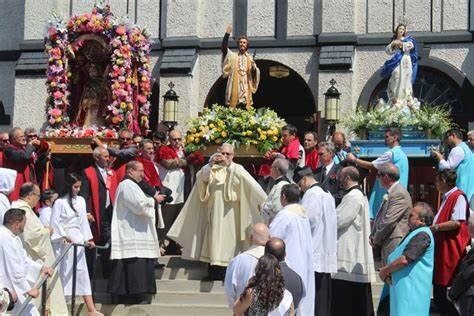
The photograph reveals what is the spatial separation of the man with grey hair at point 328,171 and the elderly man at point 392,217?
1.73 metres

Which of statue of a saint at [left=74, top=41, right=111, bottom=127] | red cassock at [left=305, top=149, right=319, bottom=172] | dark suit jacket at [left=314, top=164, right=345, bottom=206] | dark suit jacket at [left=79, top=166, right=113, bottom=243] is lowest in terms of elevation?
dark suit jacket at [left=79, top=166, right=113, bottom=243]

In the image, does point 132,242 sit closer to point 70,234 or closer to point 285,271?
point 70,234

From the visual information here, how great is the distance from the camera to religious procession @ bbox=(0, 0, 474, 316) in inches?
368

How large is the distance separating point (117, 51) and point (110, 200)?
5668 millimetres

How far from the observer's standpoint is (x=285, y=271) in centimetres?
745

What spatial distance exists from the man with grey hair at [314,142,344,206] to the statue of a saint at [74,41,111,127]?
7.27m

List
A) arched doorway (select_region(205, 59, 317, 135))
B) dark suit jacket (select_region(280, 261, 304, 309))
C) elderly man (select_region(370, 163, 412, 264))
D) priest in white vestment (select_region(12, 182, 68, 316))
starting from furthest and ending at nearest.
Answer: arched doorway (select_region(205, 59, 317, 135))
priest in white vestment (select_region(12, 182, 68, 316))
elderly man (select_region(370, 163, 412, 264))
dark suit jacket (select_region(280, 261, 304, 309))

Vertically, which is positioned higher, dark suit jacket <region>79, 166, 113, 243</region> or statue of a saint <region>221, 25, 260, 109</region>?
statue of a saint <region>221, 25, 260, 109</region>

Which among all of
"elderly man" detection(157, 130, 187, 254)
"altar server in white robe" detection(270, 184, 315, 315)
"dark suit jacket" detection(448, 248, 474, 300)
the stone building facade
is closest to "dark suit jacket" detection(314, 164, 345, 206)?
"elderly man" detection(157, 130, 187, 254)

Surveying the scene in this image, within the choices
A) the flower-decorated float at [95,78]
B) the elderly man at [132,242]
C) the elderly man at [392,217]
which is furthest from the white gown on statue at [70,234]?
the flower-decorated float at [95,78]

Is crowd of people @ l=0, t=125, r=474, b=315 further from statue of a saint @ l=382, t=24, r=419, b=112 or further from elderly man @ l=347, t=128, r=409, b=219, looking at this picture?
statue of a saint @ l=382, t=24, r=419, b=112

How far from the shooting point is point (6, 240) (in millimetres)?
9156

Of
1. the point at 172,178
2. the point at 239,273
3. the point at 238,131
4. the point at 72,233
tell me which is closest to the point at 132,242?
the point at 72,233

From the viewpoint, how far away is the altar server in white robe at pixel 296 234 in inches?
361
